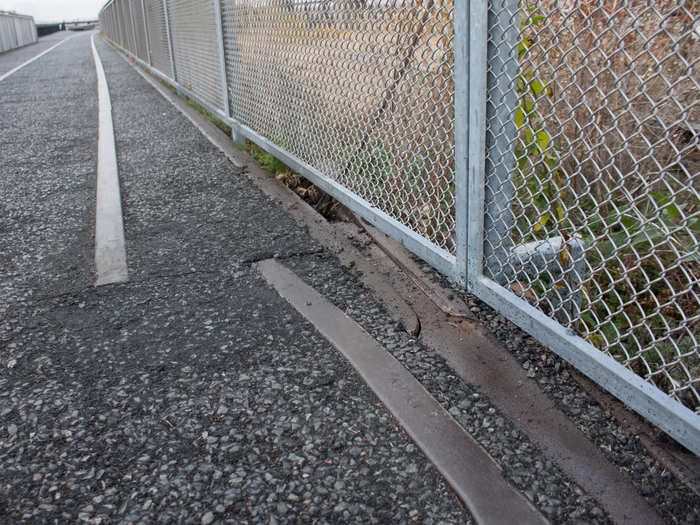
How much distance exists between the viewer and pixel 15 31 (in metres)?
25.0

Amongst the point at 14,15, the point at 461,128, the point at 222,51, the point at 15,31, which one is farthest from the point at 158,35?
the point at 14,15

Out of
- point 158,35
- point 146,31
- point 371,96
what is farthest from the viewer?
point 146,31

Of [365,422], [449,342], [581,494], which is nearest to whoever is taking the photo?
[581,494]

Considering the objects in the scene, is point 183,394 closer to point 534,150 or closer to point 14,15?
point 534,150

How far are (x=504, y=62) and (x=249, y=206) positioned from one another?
2.23 meters

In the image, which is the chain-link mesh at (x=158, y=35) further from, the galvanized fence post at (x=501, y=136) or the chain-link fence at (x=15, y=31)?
the chain-link fence at (x=15, y=31)

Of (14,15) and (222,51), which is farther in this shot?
(14,15)

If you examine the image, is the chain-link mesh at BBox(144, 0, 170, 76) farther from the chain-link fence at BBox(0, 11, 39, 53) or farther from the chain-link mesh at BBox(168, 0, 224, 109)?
the chain-link fence at BBox(0, 11, 39, 53)

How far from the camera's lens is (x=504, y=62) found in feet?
5.83

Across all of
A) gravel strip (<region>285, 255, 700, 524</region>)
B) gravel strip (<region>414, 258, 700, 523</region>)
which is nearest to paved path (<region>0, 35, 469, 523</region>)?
gravel strip (<region>285, 255, 700, 524</region>)

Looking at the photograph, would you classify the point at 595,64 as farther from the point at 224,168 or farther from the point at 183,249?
the point at 224,168

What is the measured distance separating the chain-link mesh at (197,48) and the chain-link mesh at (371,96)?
144 cm

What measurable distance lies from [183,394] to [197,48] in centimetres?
528

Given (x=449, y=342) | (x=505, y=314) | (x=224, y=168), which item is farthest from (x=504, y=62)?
(x=224, y=168)
